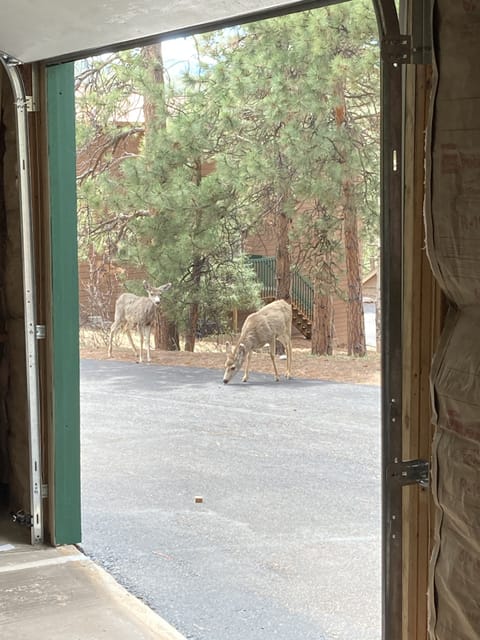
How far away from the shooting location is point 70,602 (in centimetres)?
322

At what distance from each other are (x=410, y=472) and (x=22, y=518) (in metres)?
2.59

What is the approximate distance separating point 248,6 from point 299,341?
10.1 m

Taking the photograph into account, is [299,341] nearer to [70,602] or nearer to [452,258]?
[70,602]

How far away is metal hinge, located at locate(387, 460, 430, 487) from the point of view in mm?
1866

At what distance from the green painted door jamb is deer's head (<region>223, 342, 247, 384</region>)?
7.23 metres

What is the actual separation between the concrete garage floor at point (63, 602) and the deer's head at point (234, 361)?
7275 millimetres

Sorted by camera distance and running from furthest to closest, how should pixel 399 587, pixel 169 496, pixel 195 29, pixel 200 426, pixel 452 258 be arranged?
1. pixel 200 426
2. pixel 169 496
3. pixel 195 29
4. pixel 399 587
5. pixel 452 258

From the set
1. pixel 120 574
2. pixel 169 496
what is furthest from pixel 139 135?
pixel 120 574

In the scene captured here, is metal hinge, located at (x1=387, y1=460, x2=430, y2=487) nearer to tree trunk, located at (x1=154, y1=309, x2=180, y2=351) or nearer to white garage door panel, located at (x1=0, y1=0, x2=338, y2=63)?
white garage door panel, located at (x1=0, y1=0, x2=338, y2=63)

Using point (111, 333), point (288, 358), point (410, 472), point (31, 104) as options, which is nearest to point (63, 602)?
point (410, 472)

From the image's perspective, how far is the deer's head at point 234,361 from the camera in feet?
36.3

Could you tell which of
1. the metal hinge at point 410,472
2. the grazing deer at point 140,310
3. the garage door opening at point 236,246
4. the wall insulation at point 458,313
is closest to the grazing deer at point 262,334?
the garage door opening at point 236,246

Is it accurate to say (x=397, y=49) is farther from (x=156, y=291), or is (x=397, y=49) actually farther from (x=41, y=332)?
(x=156, y=291)

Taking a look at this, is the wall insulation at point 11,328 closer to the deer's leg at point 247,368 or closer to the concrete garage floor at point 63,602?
the concrete garage floor at point 63,602
